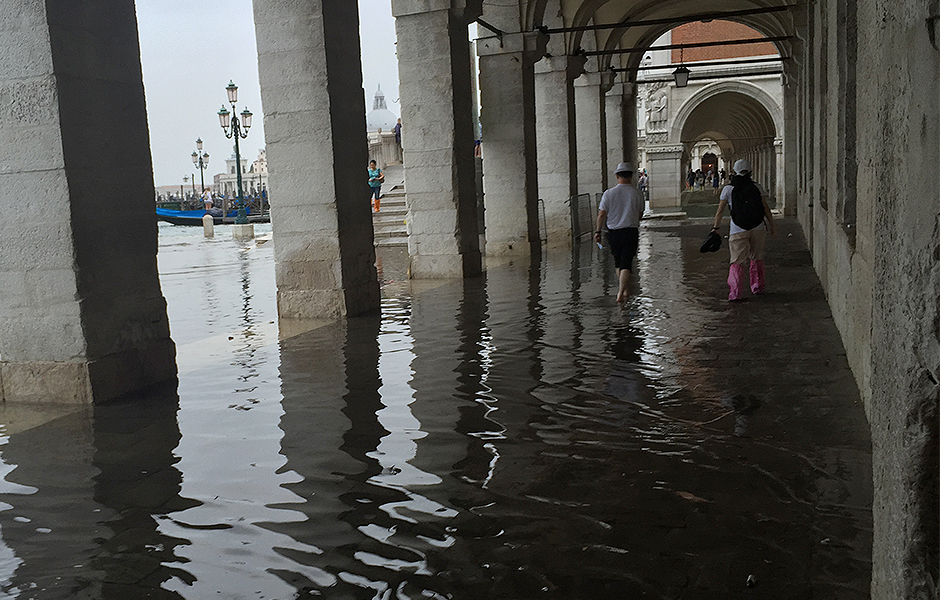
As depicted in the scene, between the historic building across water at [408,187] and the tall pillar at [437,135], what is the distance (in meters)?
0.03

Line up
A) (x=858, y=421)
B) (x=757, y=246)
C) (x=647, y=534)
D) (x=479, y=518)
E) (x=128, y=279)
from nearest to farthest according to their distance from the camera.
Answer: (x=647, y=534)
(x=479, y=518)
(x=858, y=421)
(x=128, y=279)
(x=757, y=246)

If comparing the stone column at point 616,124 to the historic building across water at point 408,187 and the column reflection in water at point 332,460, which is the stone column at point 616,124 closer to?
the historic building across water at point 408,187

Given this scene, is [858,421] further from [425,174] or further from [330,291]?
[425,174]

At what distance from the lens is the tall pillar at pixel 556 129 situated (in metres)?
18.4

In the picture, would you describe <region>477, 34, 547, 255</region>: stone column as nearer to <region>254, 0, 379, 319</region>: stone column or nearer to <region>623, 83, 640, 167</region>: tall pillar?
<region>254, 0, 379, 319</region>: stone column

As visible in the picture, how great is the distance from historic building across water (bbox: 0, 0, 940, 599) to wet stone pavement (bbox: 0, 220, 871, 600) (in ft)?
2.09

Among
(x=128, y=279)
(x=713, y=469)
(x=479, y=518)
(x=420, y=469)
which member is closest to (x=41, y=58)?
(x=128, y=279)

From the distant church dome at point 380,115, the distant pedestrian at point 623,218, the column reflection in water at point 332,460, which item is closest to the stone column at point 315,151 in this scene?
the column reflection in water at point 332,460

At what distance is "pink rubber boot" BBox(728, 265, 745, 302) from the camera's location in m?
8.76

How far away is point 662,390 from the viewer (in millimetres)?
5367

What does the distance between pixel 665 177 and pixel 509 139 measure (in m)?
19.3

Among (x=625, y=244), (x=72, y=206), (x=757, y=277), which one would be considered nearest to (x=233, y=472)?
(x=72, y=206)

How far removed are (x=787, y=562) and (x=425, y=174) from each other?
10.2m

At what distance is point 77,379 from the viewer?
19.7 ft
